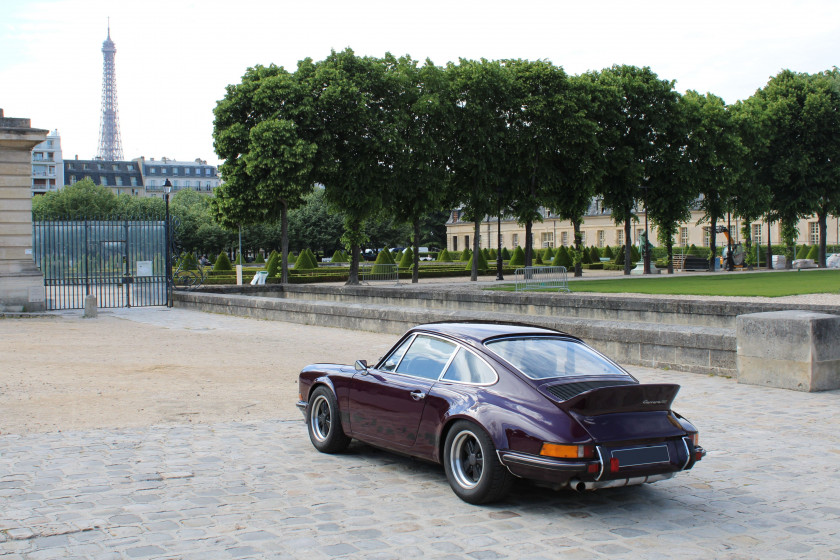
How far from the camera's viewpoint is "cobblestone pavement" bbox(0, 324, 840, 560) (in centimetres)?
486

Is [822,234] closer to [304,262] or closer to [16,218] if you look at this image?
[304,262]

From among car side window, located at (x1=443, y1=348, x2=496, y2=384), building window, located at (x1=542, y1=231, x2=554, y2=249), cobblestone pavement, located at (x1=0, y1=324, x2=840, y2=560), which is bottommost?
cobblestone pavement, located at (x1=0, y1=324, x2=840, y2=560)

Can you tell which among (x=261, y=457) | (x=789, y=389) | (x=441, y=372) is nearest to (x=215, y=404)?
(x=261, y=457)

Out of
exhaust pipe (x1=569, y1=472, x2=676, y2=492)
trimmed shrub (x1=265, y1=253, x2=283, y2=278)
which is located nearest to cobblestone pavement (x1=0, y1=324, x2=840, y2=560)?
exhaust pipe (x1=569, y1=472, x2=676, y2=492)

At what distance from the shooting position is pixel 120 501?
585 cm

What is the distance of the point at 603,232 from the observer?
9144 cm

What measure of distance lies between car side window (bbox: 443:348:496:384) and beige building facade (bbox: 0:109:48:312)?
21.8 meters

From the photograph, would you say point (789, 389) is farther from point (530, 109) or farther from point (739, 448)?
point (530, 109)

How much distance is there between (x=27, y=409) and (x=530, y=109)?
1373 inches

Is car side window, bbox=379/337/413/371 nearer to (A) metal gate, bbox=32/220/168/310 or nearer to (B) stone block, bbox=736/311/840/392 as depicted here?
(B) stone block, bbox=736/311/840/392

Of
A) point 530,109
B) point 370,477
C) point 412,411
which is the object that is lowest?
point 370,477

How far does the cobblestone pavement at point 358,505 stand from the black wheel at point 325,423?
0.16 m

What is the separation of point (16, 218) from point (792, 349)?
22307 mm

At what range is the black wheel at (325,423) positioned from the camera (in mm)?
7215
